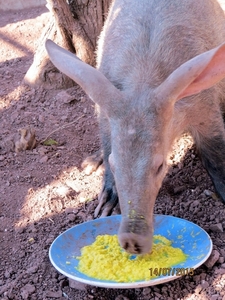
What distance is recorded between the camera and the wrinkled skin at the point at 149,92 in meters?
3.14

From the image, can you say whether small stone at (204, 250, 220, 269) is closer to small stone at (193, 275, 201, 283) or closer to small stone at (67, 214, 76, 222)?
small stone at (193, 275, 201, 283)

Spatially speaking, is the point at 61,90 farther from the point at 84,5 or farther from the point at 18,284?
Answer: the point at 18,284

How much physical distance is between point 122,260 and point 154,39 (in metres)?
1.62

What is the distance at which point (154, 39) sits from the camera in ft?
12.8

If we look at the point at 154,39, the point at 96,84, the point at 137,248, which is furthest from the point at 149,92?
the point at 137,248

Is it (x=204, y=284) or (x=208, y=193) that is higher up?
(x=204, y=284)

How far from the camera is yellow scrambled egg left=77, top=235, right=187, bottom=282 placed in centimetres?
329

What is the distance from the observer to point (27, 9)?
29.8 ft

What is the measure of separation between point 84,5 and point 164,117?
272cm

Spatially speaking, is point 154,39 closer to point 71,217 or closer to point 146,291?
point 71,217

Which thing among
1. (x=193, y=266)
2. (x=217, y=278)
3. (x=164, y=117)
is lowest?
(x=217, y=278)

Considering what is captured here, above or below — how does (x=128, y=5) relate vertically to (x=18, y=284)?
above

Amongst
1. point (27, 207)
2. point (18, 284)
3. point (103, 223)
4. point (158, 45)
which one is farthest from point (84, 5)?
point (18, 284)

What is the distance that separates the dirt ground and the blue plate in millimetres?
172
